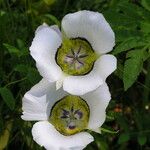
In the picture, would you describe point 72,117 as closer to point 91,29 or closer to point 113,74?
point 91,29

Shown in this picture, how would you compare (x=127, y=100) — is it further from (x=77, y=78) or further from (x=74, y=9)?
(x=77, y=78)

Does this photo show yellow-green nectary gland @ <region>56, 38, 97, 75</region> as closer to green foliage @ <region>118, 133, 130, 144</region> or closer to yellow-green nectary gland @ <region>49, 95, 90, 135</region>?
yellow-green nectary gland @ <region>49, 95, 90, 135</region>

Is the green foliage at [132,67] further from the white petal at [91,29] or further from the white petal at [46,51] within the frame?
the white petal at [46,51]

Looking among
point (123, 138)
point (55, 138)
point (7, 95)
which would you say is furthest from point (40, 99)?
point (123, 138)

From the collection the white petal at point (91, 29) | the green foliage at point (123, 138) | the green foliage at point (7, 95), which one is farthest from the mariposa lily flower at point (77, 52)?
the green foliage at point (123, 138)

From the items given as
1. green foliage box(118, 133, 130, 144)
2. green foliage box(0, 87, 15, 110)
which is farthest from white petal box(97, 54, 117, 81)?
A: green foliage box(118, 133, 130, 144)
